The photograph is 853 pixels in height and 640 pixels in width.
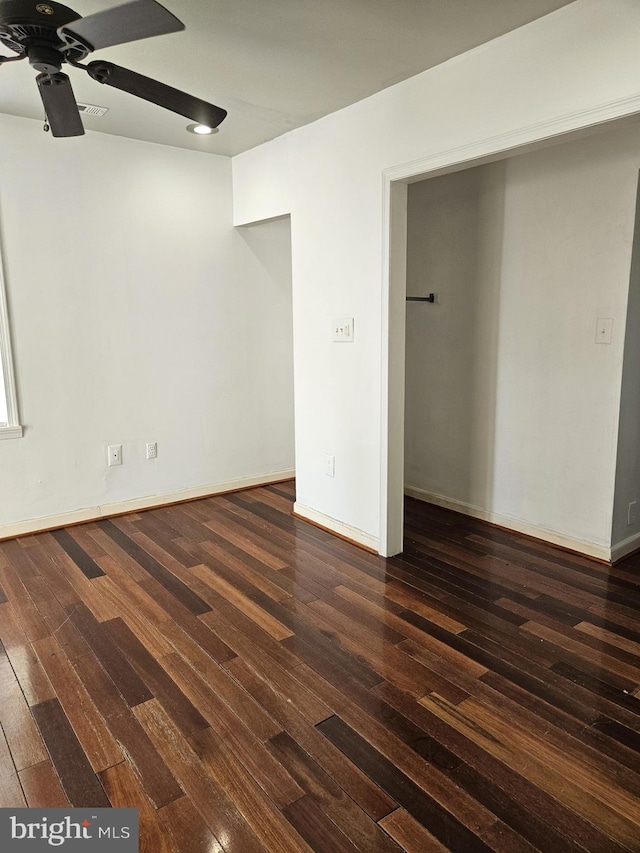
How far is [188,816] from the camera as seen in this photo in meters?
1.58

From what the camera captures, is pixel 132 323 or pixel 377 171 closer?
pixel 377 171

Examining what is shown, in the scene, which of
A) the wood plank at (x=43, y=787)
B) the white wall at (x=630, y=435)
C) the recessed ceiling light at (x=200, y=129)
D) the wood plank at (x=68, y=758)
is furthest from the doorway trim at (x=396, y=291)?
the wood plank at (x=43, y=787)

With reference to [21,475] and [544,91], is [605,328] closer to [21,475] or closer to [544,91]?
[544,91]

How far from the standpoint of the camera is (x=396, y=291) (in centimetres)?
311

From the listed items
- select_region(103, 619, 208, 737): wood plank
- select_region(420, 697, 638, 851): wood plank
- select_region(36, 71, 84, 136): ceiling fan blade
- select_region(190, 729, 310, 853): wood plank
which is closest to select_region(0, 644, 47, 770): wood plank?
select_region(103, 619, 208, 737): wood plank

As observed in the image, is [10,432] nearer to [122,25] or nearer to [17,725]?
[17,725]

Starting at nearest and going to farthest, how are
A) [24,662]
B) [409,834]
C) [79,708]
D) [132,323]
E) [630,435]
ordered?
[409,834], [79,708], [24,662], [630,435], [132,323]

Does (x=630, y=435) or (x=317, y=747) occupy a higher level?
(x=630, y=435)

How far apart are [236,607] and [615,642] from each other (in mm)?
1645

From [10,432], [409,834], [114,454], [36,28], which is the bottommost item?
Answer: [409,834]

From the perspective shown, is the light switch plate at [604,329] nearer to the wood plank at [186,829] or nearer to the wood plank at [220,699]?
the wood plank at [220,699]

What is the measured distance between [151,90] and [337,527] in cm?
252

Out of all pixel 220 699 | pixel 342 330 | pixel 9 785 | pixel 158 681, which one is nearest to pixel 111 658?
pixel 158 681

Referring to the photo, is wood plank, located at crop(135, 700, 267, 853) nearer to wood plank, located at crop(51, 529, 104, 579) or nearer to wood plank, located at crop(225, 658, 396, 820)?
wood plank, located at crop(225, 658, 396, 820)
